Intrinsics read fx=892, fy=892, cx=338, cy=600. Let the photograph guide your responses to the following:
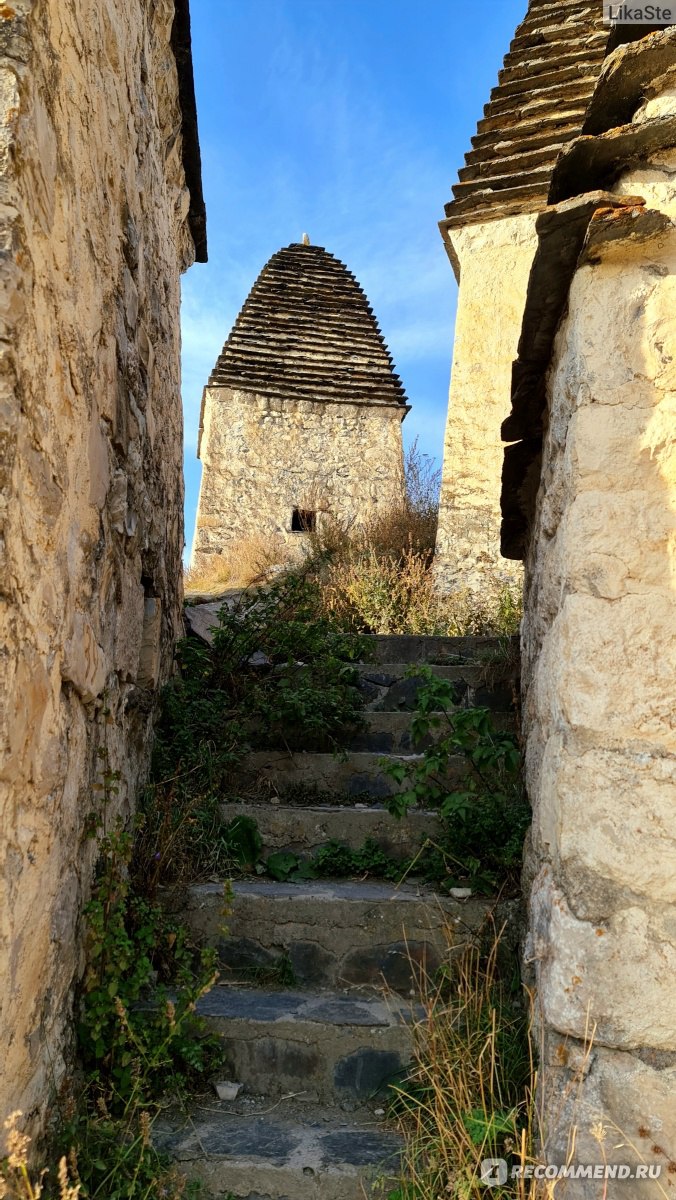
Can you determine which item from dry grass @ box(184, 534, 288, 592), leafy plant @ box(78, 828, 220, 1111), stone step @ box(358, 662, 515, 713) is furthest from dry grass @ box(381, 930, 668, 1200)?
dry grass @ box(184, 534, 288, 592)

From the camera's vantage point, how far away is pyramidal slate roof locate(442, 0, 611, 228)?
25.1 feet

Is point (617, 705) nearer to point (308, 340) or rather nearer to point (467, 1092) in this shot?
point (467, 1092)

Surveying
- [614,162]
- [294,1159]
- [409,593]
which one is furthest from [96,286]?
[409,593]

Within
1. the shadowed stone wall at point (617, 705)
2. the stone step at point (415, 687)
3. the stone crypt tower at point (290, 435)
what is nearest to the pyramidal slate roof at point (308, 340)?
the stone crypt tower at point (290, 435)

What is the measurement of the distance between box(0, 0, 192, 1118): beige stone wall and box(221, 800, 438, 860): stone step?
1.88 ft

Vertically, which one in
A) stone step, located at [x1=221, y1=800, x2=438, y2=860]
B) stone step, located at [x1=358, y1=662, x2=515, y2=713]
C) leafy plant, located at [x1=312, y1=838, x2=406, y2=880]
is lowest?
leafy plant, located at [x1=312, y1=838, x2=406, y2=880]

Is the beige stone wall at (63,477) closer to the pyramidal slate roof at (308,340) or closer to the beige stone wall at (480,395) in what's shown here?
the beige stone wall at (480,395)

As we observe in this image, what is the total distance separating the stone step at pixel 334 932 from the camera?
2.92 m

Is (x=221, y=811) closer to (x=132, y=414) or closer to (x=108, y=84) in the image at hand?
(x=132, y=414)

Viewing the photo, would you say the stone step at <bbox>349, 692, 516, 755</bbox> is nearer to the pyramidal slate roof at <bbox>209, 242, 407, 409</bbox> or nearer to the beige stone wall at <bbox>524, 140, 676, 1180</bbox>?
the beige stone wall at <bbox>524, 140, 676, 1180</bbox>

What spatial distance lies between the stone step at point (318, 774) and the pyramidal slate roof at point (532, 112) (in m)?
5.68

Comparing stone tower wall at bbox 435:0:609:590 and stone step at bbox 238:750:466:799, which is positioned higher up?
stone tower wall at bbox 435:0:609:590

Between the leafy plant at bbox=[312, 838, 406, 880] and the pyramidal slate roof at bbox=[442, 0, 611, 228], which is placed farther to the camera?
the pyramidal slate roof at bbox=[442, 0, 611, 228]

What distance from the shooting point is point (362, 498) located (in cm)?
1181
